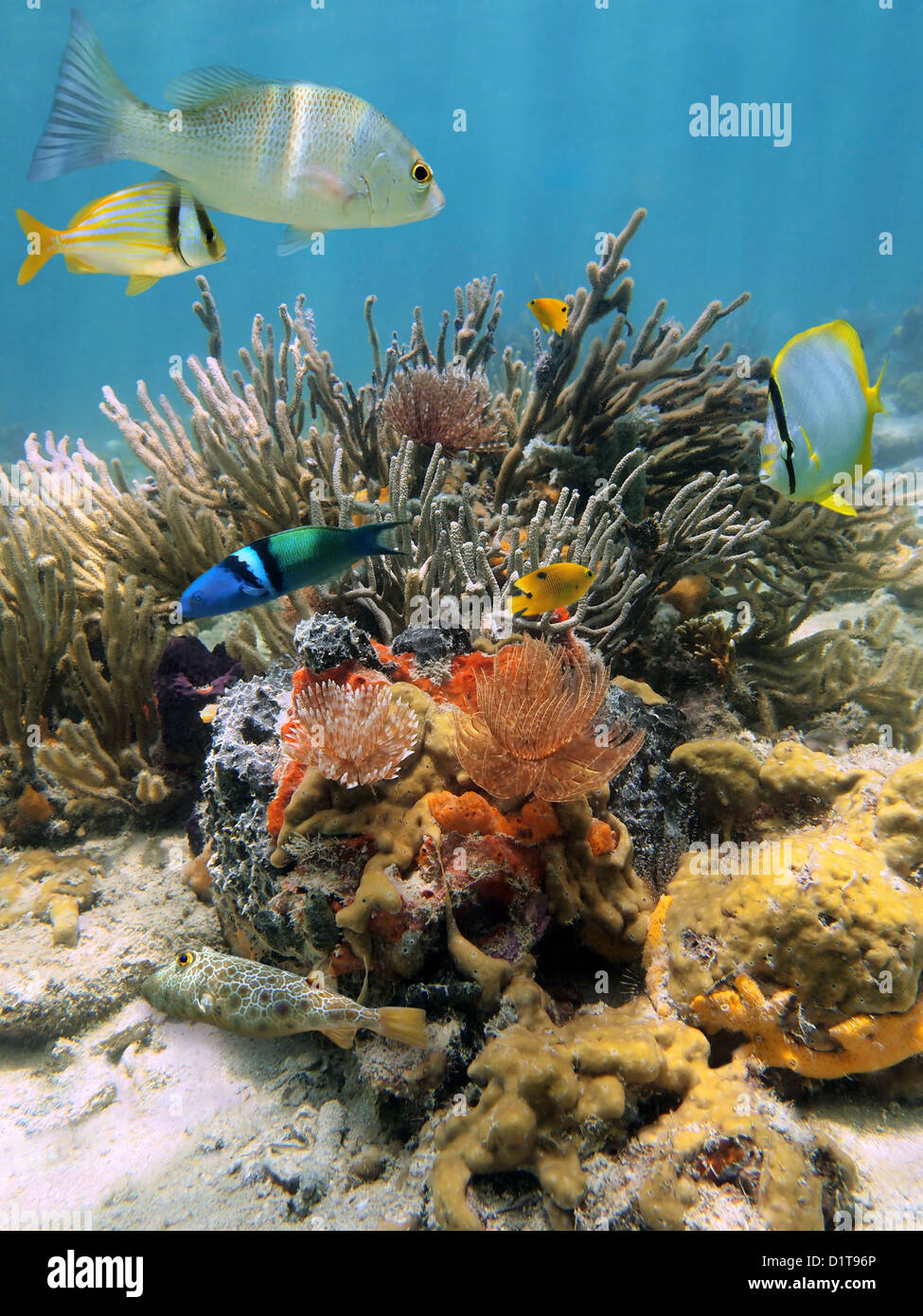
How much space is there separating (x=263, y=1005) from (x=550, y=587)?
1.79 m

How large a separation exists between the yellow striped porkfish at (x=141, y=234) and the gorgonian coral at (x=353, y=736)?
5.40ft

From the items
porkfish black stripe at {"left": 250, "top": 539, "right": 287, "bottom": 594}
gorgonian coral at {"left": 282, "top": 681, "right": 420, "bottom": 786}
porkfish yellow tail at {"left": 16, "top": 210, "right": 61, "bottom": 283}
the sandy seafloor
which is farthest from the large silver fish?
the sandy seafloor

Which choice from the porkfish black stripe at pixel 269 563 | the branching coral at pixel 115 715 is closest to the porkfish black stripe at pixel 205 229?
the porkfish black stripe at pixel 269 563

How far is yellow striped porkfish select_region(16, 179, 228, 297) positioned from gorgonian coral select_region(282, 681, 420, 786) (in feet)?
5.40

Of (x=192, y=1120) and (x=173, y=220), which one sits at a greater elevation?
(x=173, y=220)

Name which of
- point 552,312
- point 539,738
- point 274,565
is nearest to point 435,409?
point 552,312

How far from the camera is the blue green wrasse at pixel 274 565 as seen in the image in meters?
1.70

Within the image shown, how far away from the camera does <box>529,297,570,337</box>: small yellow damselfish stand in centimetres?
391

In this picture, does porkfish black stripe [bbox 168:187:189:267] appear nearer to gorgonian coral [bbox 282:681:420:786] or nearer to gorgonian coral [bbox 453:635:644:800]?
gorgonian coral [bbox 282:681:420:786]

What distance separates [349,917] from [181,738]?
1.70m

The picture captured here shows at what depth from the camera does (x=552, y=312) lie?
155 inches

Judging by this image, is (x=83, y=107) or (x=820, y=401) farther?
(x=83, y=107)

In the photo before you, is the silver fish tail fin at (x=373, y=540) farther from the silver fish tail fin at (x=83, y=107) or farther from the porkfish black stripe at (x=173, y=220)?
the silver fish tail fin at (x=83, y=107)

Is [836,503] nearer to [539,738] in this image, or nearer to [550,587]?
[550,587]
